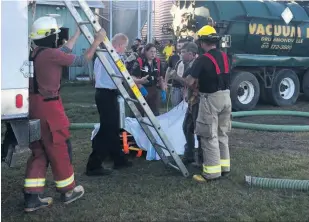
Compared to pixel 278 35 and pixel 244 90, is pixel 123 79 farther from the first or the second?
pixel 278 35

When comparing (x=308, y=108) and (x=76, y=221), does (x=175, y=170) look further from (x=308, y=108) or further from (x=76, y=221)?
(x=308, y=108)

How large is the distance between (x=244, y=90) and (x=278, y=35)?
2.04 m

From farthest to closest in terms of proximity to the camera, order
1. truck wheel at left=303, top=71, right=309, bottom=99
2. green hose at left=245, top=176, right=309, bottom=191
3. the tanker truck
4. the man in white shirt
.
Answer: truck wheel at left=303, top=71, right=309, bottom=99 → the tanker truck → the man in white shirt → green hose at left=245, top=176, right=309, bottom=191

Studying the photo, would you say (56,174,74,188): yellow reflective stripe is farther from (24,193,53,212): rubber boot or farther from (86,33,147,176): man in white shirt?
(86,33,147,176): man in white shirt

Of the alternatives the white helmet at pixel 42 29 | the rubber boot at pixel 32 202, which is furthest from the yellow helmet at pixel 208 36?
the rubber boot at pixel 32 202

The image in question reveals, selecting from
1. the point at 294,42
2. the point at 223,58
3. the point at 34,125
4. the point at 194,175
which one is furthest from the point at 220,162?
the point at 294,42

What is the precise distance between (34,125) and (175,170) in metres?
2.38

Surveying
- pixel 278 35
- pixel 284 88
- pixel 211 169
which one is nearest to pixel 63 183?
pixel 211 169

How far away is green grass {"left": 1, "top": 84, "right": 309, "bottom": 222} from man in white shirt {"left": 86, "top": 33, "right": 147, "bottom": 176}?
0.75 feet

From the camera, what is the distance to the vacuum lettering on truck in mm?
12189

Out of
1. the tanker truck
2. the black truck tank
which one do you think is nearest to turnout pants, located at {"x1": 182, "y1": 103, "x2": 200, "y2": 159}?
the tanker truck

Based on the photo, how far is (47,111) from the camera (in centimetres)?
438

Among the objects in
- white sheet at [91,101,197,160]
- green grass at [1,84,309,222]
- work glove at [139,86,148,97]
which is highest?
work glove at [139,86,148,97]

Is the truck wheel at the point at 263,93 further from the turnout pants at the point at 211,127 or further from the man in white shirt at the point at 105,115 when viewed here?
the man in white shirt at the point at 105,115
